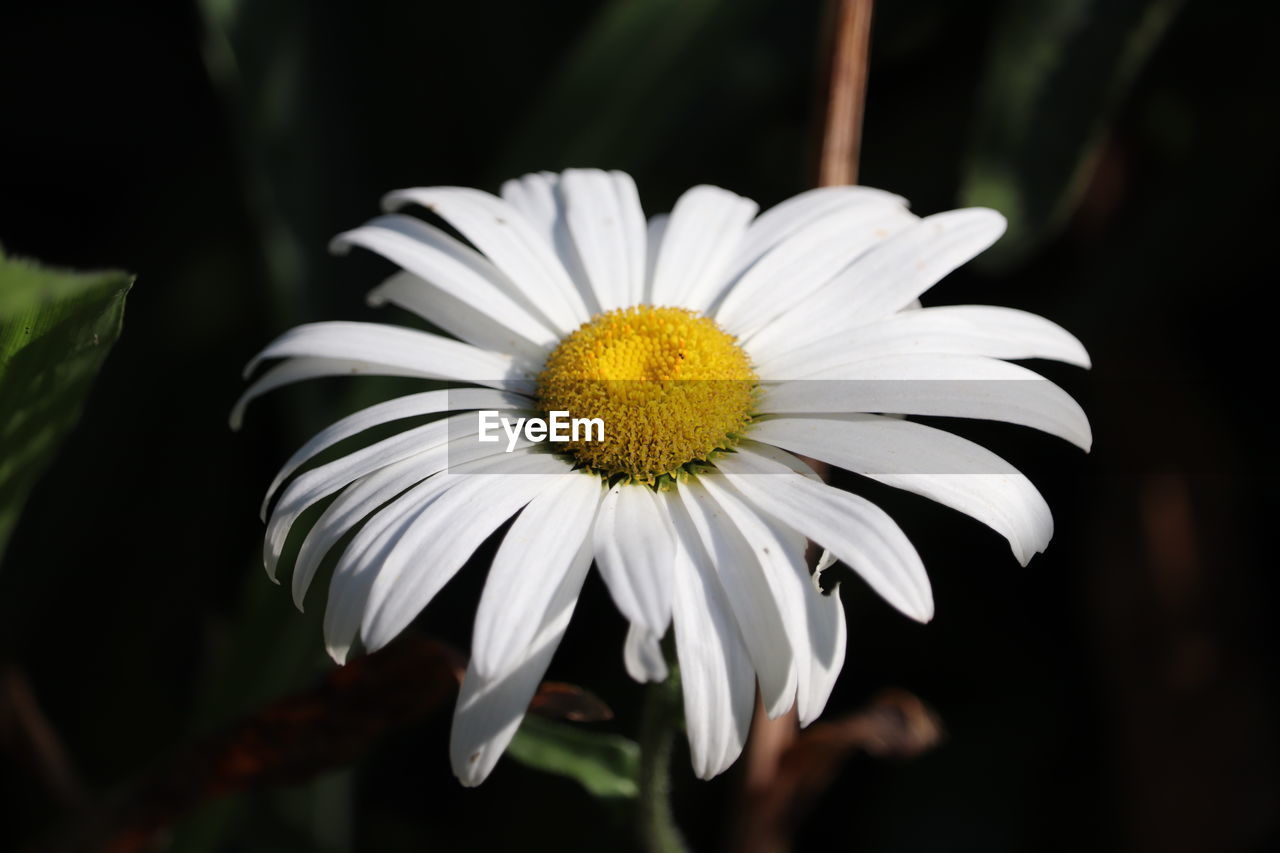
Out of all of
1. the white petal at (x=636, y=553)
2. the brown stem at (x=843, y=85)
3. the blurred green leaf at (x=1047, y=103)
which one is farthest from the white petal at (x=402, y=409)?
the blurred green leaf at (x=1047, y=103)

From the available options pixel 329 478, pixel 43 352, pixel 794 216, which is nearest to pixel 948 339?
pixel 794 216

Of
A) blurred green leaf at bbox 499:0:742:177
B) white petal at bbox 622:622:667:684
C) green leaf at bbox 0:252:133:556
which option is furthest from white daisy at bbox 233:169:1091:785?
blurred green leaf at bbox 499:0:742:177

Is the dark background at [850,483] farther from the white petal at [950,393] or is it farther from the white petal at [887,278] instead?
the white petal at [950,393]

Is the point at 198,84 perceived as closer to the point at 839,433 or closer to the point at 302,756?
the point at 302,756

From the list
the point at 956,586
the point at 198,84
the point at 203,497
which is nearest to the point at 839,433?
the point at 956,586

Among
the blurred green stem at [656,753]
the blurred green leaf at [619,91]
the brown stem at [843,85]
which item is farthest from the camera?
the blurred green leaf at [619,91]

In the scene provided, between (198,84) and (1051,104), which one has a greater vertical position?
(198,84)

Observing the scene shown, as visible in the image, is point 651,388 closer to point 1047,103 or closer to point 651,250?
point 651,250
